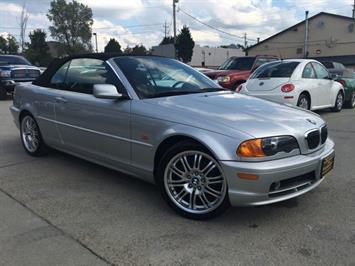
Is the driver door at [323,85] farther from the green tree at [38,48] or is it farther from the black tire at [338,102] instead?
the green tree at [38,48]

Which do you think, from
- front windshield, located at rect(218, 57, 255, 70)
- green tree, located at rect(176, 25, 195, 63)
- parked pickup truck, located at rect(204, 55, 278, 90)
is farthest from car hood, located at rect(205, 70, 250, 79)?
green tree, located at rect(176, 25, 195, 63)

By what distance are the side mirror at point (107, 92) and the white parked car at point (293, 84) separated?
5.21 m

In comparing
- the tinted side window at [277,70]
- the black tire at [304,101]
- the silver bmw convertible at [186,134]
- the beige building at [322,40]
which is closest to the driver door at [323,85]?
the black tire at [304,101]

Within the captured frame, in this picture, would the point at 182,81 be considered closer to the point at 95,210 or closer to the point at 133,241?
the point at 95,210

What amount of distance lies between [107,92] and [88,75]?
2.80 feet

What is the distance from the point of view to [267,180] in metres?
3.24

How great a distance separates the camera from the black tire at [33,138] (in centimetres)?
566

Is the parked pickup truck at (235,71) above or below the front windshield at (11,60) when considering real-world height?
below

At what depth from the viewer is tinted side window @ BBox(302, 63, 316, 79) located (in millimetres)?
Result: 9352

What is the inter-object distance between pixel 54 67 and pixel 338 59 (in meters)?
48.0

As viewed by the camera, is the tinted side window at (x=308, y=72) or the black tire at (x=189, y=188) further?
the tinted side window at (x=308, y=72)

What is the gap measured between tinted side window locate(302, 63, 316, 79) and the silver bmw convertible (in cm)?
515

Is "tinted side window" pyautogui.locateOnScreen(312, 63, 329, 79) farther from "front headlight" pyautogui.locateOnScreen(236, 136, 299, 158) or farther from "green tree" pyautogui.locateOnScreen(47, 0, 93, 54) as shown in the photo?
"green tree" pyautogui.locateOnScreen(47, 0, 93, 54)

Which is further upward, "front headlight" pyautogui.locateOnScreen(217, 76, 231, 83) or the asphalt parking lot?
"front headlight" pyautogui.locateOnScreen(217, 76, 231, 83)
